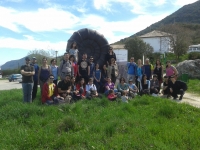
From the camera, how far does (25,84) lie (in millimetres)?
8664

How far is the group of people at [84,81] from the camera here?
880cm

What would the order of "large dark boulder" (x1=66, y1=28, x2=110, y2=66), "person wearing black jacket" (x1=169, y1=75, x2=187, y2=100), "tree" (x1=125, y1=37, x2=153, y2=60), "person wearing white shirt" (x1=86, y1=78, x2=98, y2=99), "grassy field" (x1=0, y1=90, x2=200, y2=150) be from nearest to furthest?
"grassy field" (x1=0, y1=90, x2=200, y2=150)
"person wearing white shirt" (x1=86, y1=78, x2=98, y2=99)
"person wearing black jacket" (x1=169, y1=75, x2=187, y2=100)
"large dark boulder" (x1=66, y1=28, x2=110, y2=66)
"tree" (x1=125, y1=37, x2=153, y2=60)

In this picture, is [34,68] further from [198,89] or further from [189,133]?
[198,89]

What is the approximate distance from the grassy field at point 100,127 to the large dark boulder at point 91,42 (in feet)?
21.6

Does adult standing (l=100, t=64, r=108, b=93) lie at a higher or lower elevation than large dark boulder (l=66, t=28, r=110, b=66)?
lower

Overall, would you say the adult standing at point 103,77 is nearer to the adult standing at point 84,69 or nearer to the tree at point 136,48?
the adult standing at point 84,69

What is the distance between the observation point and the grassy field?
5.32 metres

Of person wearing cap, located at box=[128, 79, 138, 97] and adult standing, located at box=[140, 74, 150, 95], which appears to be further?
adult standing, located at box=[140, 74, 150, 95]

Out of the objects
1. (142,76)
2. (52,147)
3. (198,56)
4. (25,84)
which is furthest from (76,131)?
(198,56)

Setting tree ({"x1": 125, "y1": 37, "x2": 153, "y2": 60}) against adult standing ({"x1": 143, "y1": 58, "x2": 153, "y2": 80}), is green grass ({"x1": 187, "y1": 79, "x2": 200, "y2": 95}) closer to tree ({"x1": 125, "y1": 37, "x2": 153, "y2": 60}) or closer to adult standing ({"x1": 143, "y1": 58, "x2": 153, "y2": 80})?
adult standing ({"x1": 143, "y1": 58, "x2": 153, "y2": 80})

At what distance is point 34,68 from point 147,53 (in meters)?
35.8

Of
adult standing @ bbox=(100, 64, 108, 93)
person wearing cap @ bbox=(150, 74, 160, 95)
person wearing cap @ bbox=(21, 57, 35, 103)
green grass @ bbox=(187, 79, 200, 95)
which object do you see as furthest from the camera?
green grass @ bbox=(187, 79, 200, 95)

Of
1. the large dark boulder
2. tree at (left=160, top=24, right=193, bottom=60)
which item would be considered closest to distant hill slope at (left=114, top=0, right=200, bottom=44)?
tree at (left=160, top=24, right=193, bottom=60)

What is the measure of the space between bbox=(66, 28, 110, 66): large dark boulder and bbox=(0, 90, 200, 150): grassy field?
6.59 metres
